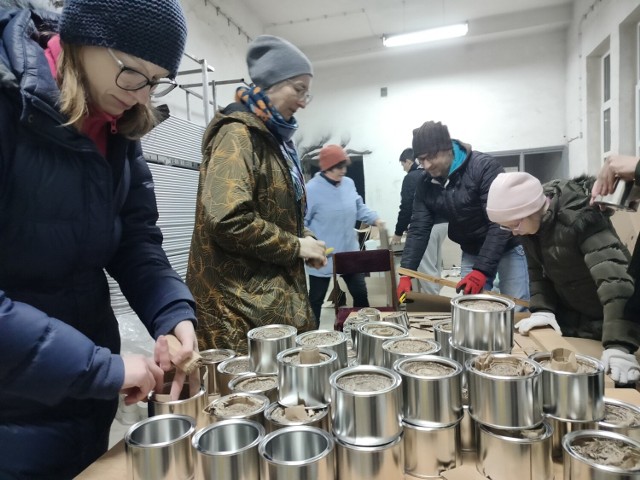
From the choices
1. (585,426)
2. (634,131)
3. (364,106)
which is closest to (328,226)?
(585,426)

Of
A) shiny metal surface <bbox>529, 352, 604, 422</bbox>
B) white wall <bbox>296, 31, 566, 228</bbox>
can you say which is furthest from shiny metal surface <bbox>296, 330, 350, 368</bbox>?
white wall <bbox>296, 31, 566, 228</bbox>

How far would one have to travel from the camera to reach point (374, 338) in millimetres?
954

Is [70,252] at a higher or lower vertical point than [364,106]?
lower

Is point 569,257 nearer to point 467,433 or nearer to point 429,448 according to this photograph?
point 467,433

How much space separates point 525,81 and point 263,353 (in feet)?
21.9

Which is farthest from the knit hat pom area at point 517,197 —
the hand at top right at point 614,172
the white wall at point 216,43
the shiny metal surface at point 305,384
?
the white wall at point 216,43

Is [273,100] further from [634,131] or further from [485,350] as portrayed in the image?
[634,131]

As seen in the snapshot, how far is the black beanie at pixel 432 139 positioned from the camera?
232 centimetres

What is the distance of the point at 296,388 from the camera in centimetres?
76

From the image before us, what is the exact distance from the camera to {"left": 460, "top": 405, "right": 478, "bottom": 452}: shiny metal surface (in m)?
0.75

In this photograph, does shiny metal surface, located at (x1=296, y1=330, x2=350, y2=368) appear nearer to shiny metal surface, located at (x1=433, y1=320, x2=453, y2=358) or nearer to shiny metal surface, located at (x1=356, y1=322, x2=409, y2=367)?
shiny metal surface, located at (x1=356, y1=322, x2=409, y2=367)

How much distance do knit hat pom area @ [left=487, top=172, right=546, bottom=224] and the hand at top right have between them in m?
0.23

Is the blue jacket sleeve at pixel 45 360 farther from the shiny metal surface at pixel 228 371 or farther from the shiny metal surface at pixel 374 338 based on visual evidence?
the shiny metal surface at pixel 374 338

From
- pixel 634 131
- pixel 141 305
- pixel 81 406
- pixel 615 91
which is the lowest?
pixel 81 406
